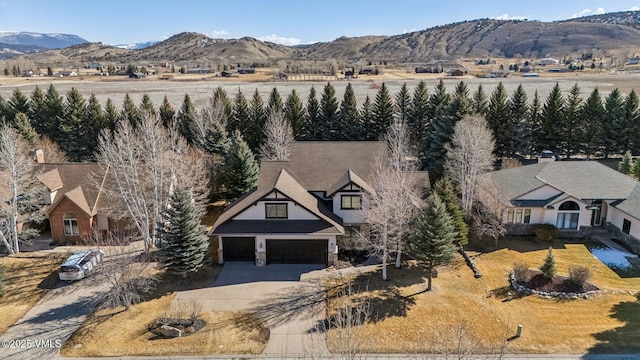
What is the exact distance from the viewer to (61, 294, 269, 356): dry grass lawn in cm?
1898

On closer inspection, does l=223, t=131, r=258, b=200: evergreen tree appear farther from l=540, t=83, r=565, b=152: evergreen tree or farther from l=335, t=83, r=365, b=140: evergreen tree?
l=540, t=83, r=565, b=152: evergreen tree

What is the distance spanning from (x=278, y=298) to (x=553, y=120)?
4016cm

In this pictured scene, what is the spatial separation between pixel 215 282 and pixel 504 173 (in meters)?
25.7

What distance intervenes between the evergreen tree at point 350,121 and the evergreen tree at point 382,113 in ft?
5.92

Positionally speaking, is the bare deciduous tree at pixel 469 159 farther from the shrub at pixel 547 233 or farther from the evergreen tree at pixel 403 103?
the evergreen tree at pixel 403 103

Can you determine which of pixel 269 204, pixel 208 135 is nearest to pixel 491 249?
pixel 269 204

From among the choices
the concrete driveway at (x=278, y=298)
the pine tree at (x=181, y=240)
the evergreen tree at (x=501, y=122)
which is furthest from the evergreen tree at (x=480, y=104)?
the pine tree at (x=181, y=240)

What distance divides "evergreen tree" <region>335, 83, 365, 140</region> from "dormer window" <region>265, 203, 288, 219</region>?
2495cm

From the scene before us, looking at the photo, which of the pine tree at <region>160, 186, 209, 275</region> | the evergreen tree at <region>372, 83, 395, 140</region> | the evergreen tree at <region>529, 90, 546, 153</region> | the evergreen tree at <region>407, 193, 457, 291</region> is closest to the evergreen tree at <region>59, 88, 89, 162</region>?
the pine tree at <region>160, 186, 209, 275</region>

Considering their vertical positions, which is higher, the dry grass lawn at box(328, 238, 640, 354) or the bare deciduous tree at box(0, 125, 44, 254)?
the bare deciduous tree at box(0, 125, 44, 254)

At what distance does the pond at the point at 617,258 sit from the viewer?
26.3 metres

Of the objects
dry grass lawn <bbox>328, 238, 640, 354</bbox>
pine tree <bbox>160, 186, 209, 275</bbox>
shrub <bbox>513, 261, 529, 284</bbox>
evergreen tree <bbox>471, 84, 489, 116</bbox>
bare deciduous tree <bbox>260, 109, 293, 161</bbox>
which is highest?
evergreen tree <bbox>471, 84, 489, 116</bbox>

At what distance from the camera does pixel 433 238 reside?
944 inches

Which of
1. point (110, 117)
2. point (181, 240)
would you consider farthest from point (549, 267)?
point (110, 117)
